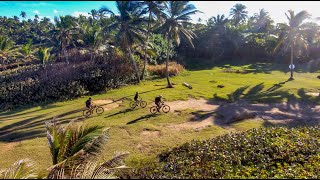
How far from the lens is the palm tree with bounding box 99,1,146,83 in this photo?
31266 millimetres

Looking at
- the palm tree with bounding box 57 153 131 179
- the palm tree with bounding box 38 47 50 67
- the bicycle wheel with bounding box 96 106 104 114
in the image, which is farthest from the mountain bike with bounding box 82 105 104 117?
the palm tree with bounding box 38 47 50 67

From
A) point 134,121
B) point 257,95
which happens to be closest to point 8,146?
point 134,121

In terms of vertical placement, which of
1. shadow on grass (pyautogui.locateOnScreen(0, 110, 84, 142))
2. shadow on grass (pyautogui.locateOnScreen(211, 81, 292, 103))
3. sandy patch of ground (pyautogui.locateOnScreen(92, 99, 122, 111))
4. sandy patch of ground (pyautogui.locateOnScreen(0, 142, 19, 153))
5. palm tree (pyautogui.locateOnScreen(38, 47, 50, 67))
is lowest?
shadow on grass (pyautogui.locateOnScreen(211, 81, 292, 103))

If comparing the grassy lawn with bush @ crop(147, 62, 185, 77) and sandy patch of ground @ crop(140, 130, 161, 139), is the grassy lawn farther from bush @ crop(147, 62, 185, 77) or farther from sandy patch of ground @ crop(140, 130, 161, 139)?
bush @ crop(147, 62, 185, 77)

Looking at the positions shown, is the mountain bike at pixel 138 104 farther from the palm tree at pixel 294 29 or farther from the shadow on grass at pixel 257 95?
the palm tree at pixel 294 29

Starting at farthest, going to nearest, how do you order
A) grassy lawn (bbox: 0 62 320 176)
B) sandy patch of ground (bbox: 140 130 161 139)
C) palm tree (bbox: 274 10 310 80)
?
palm tree (bbox: 274 10 310 80) < sandy patch of ground (bbox: 140 130 161 139) < grassy lawn (bbox: 0 62 320 176)

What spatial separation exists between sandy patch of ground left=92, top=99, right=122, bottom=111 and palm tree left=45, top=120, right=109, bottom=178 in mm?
15648

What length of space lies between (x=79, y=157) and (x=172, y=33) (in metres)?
24.5

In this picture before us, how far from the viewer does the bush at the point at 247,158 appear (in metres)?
8.67

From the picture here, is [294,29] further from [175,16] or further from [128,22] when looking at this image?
[128,22]

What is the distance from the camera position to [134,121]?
20.7m

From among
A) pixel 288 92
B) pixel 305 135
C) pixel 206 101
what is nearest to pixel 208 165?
pixel 305 135

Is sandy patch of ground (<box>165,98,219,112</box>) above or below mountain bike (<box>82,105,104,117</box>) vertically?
below

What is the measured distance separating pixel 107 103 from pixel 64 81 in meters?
7.65
